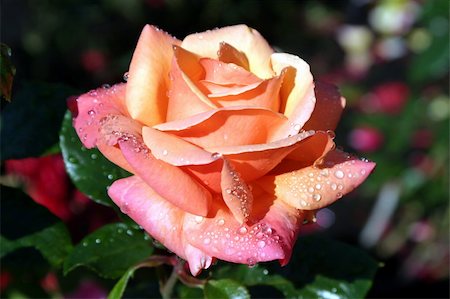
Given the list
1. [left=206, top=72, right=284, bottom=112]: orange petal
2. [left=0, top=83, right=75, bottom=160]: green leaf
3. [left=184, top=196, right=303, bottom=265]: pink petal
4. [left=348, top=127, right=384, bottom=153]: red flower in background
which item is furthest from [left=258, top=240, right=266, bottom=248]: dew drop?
[left=348, top=127, right=384, bottom=153]: red flower in background

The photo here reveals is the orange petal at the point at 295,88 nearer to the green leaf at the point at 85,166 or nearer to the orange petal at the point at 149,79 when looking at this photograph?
the orange petal at the point at 149,79

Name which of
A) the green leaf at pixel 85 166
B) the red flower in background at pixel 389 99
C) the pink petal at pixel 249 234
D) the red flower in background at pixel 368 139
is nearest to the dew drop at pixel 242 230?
the pink petal at pixel 249 234

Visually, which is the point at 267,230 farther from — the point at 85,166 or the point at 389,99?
the point at 389,99

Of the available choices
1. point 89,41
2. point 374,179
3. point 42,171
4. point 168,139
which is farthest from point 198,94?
point 89,41

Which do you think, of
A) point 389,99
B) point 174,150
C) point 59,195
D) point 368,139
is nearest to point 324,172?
point 174,150

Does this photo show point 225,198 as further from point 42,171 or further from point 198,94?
point 42,171

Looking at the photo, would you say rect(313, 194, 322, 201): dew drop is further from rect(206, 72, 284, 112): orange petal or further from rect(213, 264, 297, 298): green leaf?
rect(213, 264, 297, 298): green leaf
